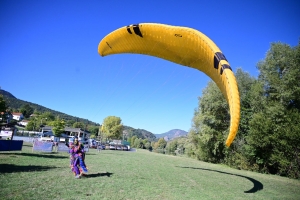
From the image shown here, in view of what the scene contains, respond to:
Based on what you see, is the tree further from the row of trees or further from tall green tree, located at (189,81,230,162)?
the row of trees

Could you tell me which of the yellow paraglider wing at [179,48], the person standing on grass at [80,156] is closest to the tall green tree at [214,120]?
the yellow paraglider wing at [179,48]

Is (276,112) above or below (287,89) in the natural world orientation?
below

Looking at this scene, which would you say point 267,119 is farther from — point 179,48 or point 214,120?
point 179,48

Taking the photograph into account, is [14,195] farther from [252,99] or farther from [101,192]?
[252,99]

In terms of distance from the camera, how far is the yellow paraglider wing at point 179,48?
6.11 metres

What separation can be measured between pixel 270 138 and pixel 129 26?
711 inches

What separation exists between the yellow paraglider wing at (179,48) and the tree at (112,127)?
61711 mm

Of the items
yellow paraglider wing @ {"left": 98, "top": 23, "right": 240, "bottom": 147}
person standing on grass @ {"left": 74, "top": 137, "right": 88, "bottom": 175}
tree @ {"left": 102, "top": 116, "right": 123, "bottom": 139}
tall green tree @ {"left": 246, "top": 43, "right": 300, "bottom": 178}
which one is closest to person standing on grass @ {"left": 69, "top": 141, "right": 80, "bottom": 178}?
person standing on grass @ {"left": 74, "top": 137, "right": 88, "bottom": 175}

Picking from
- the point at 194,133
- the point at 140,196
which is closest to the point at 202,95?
the point at 194,133

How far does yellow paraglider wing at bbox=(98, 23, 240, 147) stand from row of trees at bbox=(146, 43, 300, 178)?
14208 millimetres

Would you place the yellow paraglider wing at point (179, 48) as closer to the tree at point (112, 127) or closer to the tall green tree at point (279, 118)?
the tall green tree at point (279, 118)

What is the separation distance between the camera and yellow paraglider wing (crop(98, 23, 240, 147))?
6107 millimetres

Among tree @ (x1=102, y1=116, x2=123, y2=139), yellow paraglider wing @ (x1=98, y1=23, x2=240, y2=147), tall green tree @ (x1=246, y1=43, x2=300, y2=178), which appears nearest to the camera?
yellow paraglider wing @ (x1=98, y1=23, x2=240, y2=147)

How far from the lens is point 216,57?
6.63 meters
